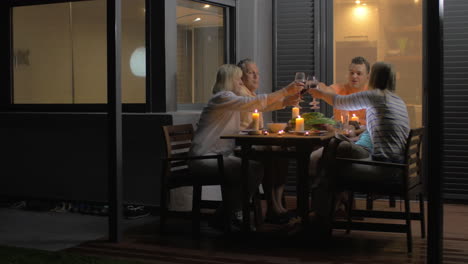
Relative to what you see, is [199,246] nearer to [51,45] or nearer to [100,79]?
[100,79]

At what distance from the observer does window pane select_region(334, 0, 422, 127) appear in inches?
266

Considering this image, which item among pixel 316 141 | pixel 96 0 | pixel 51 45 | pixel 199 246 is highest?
pixel 96 0

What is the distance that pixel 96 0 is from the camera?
6414 millimetres

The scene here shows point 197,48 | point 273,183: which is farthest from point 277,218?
point 197,48

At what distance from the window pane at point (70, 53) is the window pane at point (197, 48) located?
0.42 m

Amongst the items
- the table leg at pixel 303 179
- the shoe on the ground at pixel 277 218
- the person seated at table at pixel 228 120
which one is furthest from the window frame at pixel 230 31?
the table leg at pixel 303 179

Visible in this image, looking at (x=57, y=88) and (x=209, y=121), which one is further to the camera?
(x=57, y=88)

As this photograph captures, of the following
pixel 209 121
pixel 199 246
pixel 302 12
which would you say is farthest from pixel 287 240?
pixel 302 12

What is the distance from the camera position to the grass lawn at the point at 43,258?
422 centimetres

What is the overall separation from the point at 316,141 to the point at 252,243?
86 centimetres

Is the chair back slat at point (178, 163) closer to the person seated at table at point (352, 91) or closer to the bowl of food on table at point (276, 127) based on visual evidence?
the bowl of food on table at point (276, 127)

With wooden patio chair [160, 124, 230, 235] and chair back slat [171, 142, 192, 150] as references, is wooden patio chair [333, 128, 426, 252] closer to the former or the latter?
A: wooden patio chair [160, 124, 230, 235]

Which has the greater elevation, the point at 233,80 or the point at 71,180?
the point at 233,80

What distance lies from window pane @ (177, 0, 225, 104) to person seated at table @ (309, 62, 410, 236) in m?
1.92
